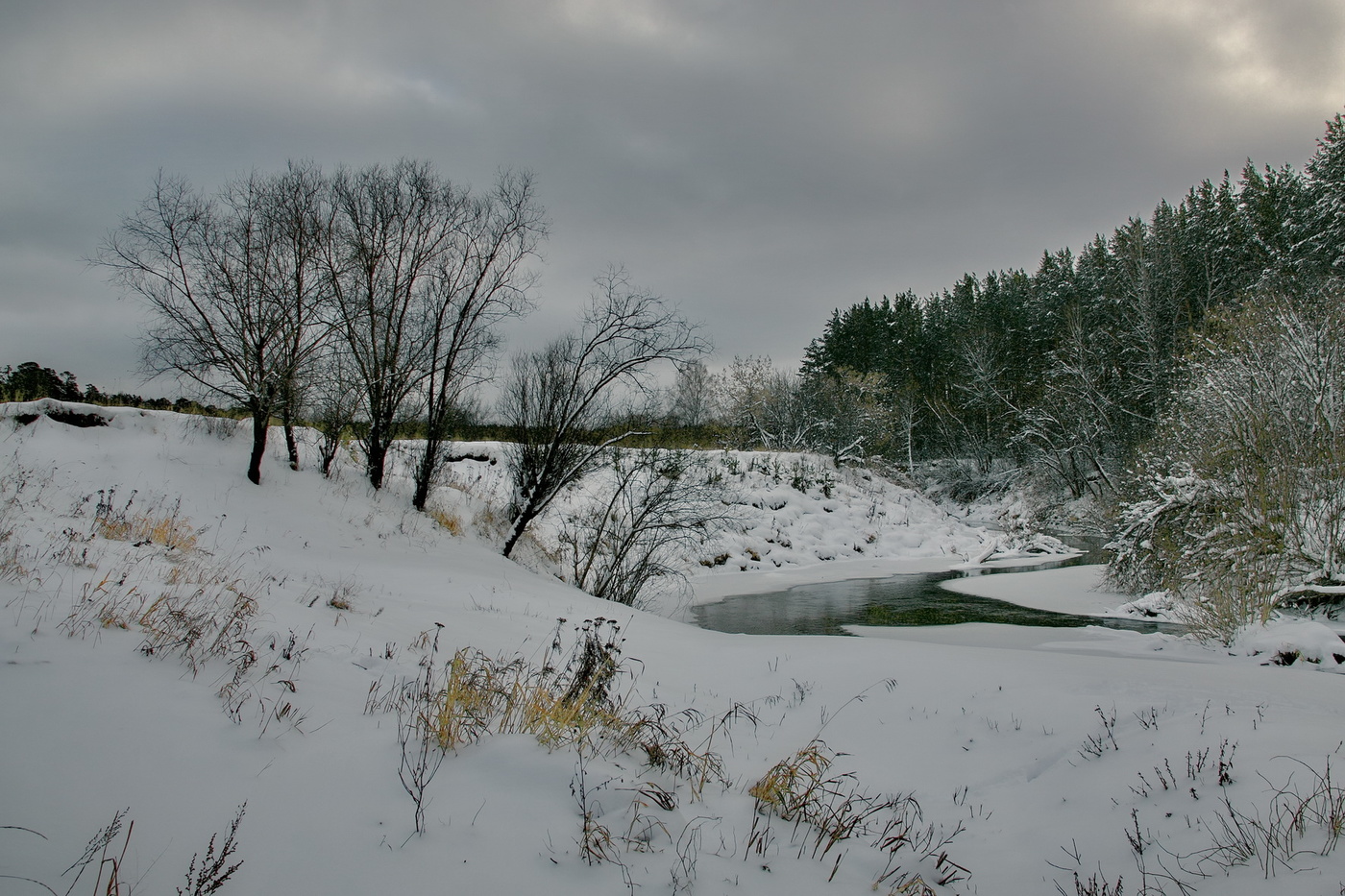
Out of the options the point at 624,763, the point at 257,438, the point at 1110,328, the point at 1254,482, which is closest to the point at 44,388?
the point at 257,438

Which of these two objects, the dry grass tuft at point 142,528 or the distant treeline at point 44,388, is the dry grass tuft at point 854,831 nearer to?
the dry grass tuft at point 142,528

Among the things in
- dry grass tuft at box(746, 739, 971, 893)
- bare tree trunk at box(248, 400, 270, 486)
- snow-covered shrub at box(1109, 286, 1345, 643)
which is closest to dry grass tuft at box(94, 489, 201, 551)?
bare tree trunk at box(248, 400, 270, 486)

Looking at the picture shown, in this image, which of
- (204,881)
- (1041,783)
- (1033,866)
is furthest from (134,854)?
(1041,783)

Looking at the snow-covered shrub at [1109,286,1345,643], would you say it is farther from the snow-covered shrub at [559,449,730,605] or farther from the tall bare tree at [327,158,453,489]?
the tall bare tree at [327,158,453,489]

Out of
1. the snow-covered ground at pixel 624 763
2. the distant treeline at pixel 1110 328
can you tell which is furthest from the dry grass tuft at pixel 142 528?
the distant treeline at pixel 1110 328

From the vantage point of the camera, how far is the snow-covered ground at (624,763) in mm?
2287

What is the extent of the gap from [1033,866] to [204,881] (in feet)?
12.1

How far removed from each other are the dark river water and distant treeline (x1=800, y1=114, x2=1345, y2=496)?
15.0 metres

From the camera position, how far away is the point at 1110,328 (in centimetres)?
3909

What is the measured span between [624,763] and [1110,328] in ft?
152

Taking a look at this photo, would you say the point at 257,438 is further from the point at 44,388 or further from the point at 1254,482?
the point at 1254,482

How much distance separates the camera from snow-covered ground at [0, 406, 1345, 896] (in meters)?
2.29

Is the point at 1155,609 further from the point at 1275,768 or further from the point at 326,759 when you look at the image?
the point at 326,759

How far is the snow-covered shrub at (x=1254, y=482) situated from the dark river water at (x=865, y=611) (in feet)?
6.25
